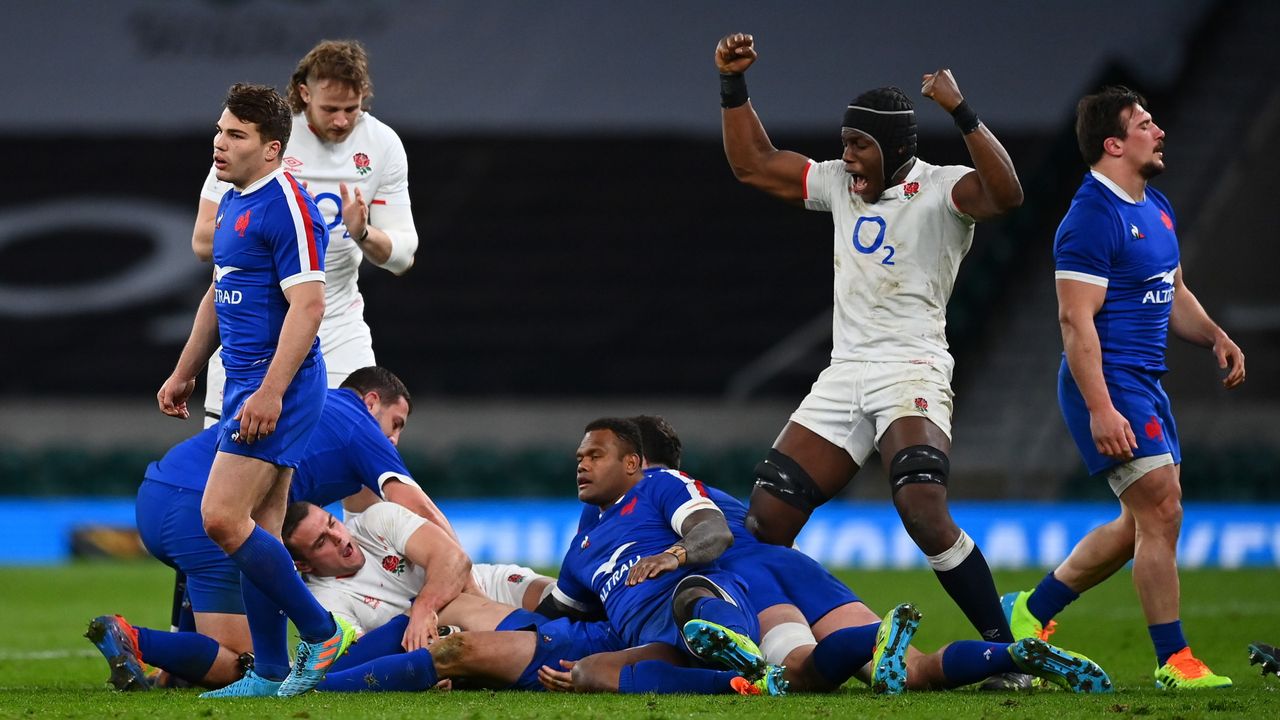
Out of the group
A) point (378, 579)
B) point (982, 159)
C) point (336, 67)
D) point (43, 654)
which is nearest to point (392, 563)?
point (378, 579)

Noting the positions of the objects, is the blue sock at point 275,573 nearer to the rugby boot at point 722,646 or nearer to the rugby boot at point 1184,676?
the rugby boot at point 722,646

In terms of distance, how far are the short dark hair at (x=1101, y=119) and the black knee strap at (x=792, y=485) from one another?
1.55 meters

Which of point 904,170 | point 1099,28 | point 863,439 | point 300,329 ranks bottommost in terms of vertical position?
point 863,439

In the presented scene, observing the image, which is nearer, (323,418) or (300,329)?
(300,329)

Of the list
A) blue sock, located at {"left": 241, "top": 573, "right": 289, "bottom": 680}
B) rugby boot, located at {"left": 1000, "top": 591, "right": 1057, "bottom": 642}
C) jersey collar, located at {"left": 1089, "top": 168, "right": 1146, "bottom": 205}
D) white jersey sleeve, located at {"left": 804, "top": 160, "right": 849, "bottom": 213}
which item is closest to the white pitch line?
blue sock, located at {"left": 241, "top": 573, "right": 289, "bottom": 680}

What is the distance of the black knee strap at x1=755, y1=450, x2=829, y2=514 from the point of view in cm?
589

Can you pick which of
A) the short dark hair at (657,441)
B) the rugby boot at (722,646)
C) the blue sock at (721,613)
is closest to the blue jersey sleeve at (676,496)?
the short dark hair at (657,441)

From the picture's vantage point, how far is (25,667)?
682 centimetres

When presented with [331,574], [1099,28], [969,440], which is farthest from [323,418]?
[1099,28]

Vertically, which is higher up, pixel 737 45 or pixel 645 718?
pixel 737 45

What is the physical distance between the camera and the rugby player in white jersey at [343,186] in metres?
6.34

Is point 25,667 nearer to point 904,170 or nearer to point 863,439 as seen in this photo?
point 863,439

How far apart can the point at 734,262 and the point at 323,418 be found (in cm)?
1321

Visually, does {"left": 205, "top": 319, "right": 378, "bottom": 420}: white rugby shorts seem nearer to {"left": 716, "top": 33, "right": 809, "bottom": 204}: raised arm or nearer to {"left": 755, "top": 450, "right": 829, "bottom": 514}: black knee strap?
{"left": 716, "top": 33, "right": 809, "bottom": 204}: raised arm
